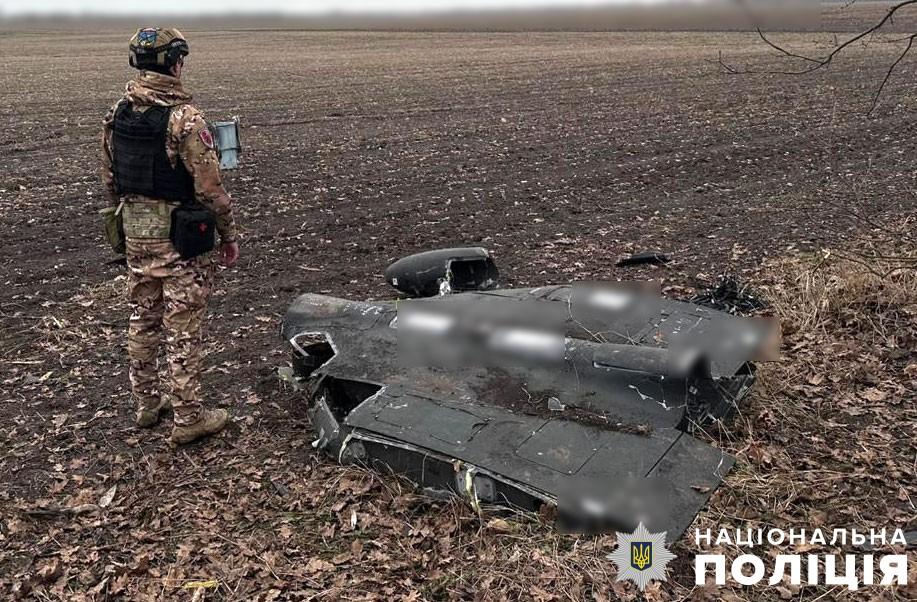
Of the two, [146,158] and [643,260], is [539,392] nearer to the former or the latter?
[146,158]

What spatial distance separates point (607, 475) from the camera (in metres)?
4.12

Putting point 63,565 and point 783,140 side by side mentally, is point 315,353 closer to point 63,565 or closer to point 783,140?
point 63,565

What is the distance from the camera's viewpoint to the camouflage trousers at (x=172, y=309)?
196 inches

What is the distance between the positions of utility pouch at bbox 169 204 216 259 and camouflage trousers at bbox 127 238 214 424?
104 mm

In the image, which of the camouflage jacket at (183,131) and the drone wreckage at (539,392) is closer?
the drone wreckage at (539,392)

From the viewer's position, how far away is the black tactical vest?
184 inches

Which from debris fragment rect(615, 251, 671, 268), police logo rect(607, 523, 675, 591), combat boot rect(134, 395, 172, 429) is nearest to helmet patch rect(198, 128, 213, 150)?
combat boot rect(134, 395, 172, 429)

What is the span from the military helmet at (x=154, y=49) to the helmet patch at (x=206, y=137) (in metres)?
0.43

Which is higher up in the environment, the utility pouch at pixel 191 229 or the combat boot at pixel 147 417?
the utility pouch at pixel 191 229

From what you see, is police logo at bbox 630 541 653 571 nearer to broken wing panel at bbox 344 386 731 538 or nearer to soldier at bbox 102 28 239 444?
broken wing panel at bbox 344 386 731 538

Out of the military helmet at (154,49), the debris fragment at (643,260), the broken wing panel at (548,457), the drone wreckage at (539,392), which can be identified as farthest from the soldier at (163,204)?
the debris fragment at (643,260)

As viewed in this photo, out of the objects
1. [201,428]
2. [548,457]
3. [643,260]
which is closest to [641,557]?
[548,457]

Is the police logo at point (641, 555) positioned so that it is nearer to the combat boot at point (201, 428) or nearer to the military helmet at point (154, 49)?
the combat boot at point (201, 428)

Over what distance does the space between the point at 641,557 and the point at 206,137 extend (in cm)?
346
